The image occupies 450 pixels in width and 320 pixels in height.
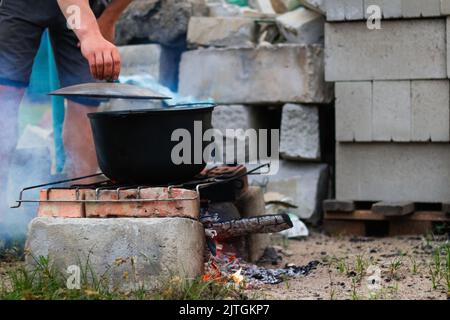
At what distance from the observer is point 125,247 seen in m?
3.54

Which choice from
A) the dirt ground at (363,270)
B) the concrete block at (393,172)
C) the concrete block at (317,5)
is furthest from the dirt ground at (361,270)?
the concrete block at (317,5)

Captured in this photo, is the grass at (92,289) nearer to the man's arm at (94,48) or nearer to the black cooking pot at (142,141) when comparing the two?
the black cooking pot at (142,141)

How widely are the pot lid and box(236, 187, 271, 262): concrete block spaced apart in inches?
45.7

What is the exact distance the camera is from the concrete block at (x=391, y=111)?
17.3ft

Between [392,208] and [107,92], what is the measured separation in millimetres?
2340

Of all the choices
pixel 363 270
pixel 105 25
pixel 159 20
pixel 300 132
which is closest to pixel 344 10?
pixel 300 132

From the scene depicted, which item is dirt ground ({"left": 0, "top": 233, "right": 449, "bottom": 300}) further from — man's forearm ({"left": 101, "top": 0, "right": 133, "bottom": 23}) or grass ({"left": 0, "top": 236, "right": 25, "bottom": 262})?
man's forearm ({"left": 101, "top": 0, "right": 133, "bottom": 23})

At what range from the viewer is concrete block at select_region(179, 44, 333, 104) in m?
5.62

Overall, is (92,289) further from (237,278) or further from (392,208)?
(392,208)

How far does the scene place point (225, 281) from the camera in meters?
3.62

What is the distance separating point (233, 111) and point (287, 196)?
2.37 feet

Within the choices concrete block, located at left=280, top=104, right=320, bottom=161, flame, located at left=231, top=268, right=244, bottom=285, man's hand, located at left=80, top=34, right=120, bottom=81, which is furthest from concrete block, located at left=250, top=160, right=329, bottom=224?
man's hand, located at left=80, top=34, right=120, bottom=81

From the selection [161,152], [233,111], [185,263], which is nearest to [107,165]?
[161,152]
